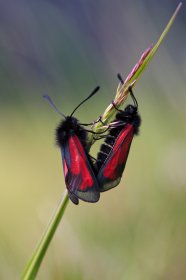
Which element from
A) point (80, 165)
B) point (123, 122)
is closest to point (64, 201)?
point (80, 165)

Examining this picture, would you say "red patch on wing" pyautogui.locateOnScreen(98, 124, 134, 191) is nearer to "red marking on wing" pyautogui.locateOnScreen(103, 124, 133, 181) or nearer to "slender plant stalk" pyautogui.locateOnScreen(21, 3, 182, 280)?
"red marking on wing" pyautogui.locateOnScreen(103, 124, 133, 181)

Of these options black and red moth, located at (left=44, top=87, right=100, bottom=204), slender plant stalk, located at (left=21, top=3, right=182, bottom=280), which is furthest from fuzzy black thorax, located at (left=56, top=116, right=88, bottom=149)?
slender plant stalk, located at (left=21, top=3, right=182, bottom=280)

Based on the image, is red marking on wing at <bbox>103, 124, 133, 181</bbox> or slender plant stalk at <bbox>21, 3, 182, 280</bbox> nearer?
slender plant stalk at <bbox>21, 3, 182, 280</bbox>

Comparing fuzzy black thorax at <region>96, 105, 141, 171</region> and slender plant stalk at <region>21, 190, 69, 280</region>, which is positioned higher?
fuzzy black thorax at <region>96, 105, 141, 171</region>

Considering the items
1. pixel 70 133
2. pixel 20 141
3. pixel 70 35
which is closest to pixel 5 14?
pixel 20 141

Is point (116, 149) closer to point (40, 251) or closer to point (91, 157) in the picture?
point (91, 157)

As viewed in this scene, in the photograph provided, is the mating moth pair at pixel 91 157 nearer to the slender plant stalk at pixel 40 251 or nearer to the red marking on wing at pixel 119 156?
the red marking on wing at pixel 119 156
